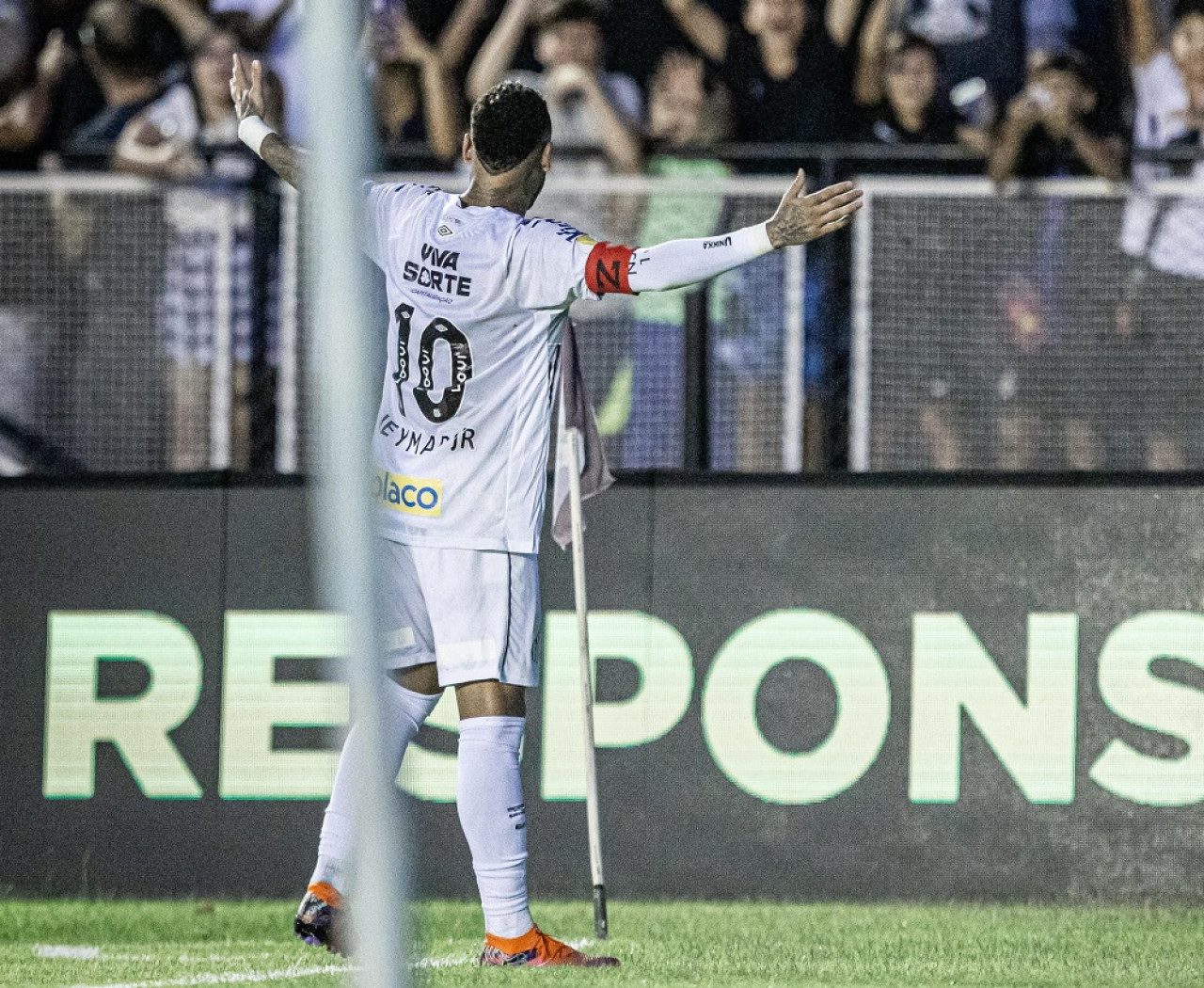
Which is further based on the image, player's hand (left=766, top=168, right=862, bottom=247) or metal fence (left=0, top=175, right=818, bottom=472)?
metal fence (left=0, top=175, right=818, bottom=472)

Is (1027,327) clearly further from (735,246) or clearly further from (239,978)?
(239,978)

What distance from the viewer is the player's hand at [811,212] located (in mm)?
5262

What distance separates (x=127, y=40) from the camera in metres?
8.64

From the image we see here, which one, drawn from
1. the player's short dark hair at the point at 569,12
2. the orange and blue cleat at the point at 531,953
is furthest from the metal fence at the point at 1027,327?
the orange and blue cleat at the point at 531,953

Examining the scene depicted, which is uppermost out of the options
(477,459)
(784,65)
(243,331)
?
(784,65)

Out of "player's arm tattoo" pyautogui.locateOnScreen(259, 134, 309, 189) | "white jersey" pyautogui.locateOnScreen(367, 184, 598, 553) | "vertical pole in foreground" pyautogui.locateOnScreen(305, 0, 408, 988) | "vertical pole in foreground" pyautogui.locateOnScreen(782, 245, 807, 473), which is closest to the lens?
"vertical pole in foreground" pyautogui.locateOnScreen(305, 0, 408, 988)

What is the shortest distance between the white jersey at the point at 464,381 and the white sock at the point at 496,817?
0.55 meters

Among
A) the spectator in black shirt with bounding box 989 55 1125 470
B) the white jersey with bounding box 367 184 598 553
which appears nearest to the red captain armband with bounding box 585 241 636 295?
the white jersey with bounding box 367 184 598 553

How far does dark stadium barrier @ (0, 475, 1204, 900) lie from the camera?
779 cm

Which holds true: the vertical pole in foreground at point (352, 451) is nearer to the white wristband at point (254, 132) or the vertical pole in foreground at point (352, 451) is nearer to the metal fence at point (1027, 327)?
the white wristband at point (254, 132)

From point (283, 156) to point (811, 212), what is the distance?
1607 millimetres

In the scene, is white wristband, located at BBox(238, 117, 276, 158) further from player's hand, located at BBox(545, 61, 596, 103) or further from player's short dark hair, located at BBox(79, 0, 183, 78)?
player's short dark hair, located at BBox(79, 0, 183, 78)

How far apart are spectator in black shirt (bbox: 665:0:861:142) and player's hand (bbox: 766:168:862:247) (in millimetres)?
3250

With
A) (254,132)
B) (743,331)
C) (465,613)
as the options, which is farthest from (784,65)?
(465,613)
